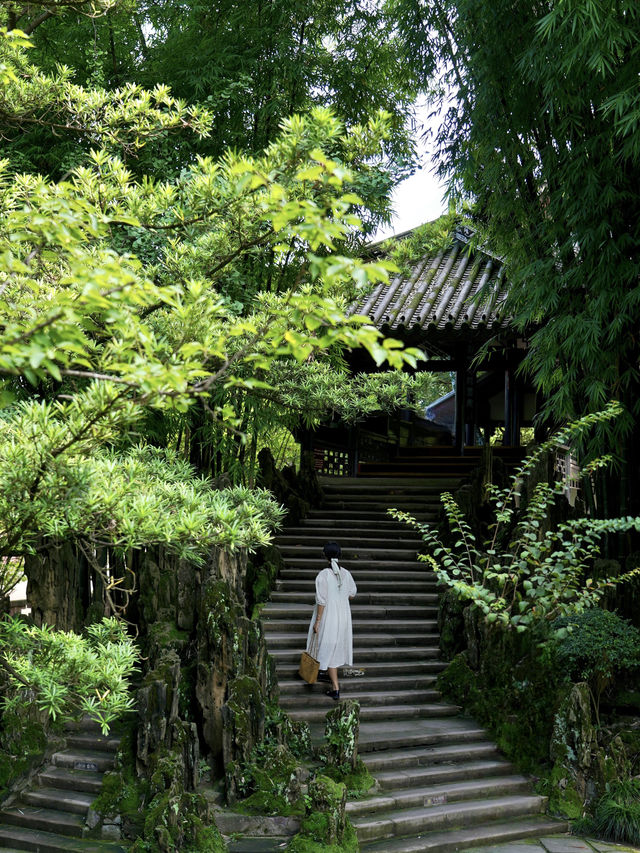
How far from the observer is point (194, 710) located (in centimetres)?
679

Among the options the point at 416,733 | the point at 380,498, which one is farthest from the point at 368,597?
the point at 380,498

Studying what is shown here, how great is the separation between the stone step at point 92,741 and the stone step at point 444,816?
A: 2.26 metres

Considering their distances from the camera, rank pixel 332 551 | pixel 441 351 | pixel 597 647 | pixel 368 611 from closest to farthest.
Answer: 1. pixel 597 647
2. pixel 332 551
3. pixel 368 611
4. pixel 441 351

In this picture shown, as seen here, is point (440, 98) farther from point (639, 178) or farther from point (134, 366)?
point (134, 366)

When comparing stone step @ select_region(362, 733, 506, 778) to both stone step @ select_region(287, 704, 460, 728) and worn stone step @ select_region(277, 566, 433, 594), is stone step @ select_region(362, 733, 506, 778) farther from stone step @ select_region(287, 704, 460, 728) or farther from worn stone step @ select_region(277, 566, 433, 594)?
worn stone step @ select_region(277, 566, 433, 594)

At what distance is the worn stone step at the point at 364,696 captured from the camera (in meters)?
7.98

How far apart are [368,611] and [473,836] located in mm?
3715

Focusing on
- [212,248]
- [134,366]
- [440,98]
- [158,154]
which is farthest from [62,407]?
[440,98]

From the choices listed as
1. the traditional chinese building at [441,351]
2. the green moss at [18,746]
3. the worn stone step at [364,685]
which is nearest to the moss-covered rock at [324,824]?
the worn stone step at [364,685]

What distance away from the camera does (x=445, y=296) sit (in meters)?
13.2

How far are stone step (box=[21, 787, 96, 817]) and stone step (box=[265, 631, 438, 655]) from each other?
2.73 metres

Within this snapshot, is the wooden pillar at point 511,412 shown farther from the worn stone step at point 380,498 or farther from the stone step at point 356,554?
the stone step at point 356,554

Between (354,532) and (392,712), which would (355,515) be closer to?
(354,532)

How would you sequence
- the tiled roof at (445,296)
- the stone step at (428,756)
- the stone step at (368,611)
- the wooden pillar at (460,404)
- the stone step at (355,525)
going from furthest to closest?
the wooden pillar at (460,404)
the tiled roof at (445,296)
the stone step at (355,525)
the stone step at (368,611)
the stone step at (428,756)
